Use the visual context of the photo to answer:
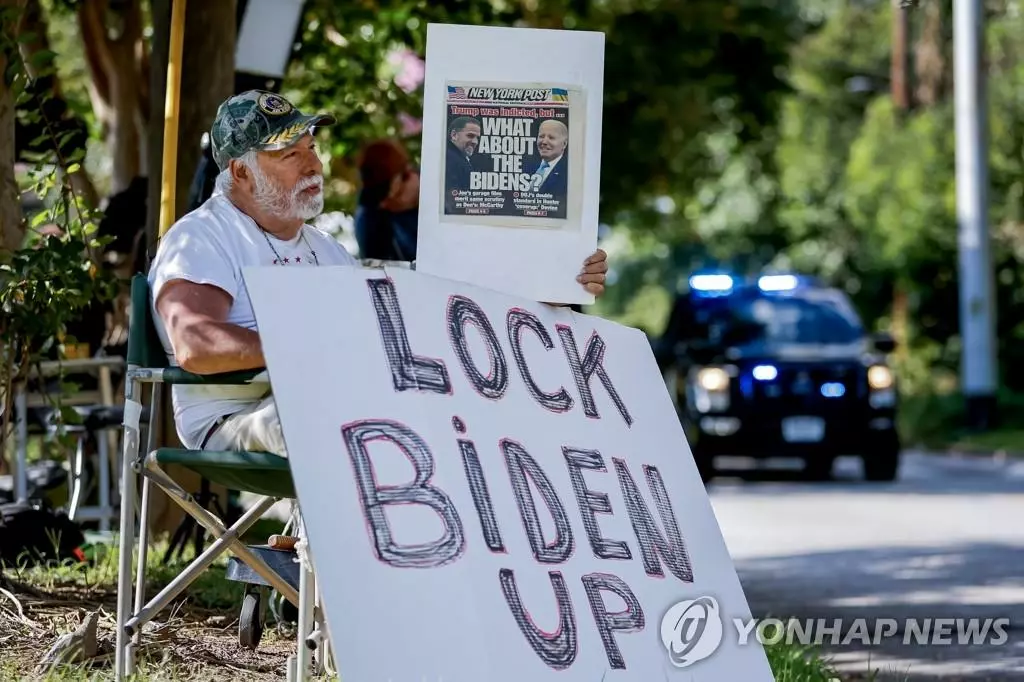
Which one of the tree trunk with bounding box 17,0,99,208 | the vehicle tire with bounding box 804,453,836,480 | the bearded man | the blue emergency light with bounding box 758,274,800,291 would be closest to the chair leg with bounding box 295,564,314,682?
the bearded man

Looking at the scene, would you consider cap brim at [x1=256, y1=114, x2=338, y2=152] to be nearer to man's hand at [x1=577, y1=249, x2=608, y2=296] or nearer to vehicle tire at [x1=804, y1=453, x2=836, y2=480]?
man's hand at [x1=577, y1=249, x2=608, y2=296]

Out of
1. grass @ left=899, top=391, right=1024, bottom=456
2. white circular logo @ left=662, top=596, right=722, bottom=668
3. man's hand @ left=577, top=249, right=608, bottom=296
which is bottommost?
grass @ left=899, top=391, right=1024, bottom=456

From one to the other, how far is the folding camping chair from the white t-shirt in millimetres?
69

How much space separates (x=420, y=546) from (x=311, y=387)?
1.33ft

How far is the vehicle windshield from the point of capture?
1812 centimetres

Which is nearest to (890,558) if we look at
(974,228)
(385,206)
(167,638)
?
(385,206)

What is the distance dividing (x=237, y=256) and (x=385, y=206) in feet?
15.6

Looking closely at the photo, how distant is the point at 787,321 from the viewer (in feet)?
60.3

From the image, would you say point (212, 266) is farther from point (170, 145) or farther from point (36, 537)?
point (36, 537)

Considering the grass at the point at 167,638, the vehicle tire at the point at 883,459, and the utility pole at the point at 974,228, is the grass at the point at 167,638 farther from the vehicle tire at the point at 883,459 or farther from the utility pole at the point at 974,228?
the utility pole at the point at 974,228

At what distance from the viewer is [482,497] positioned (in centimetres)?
427

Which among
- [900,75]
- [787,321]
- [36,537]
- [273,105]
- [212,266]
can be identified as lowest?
[36,537]

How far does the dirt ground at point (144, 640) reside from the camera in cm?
503

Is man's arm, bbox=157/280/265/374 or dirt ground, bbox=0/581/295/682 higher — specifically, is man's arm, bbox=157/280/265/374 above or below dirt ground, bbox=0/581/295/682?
above
